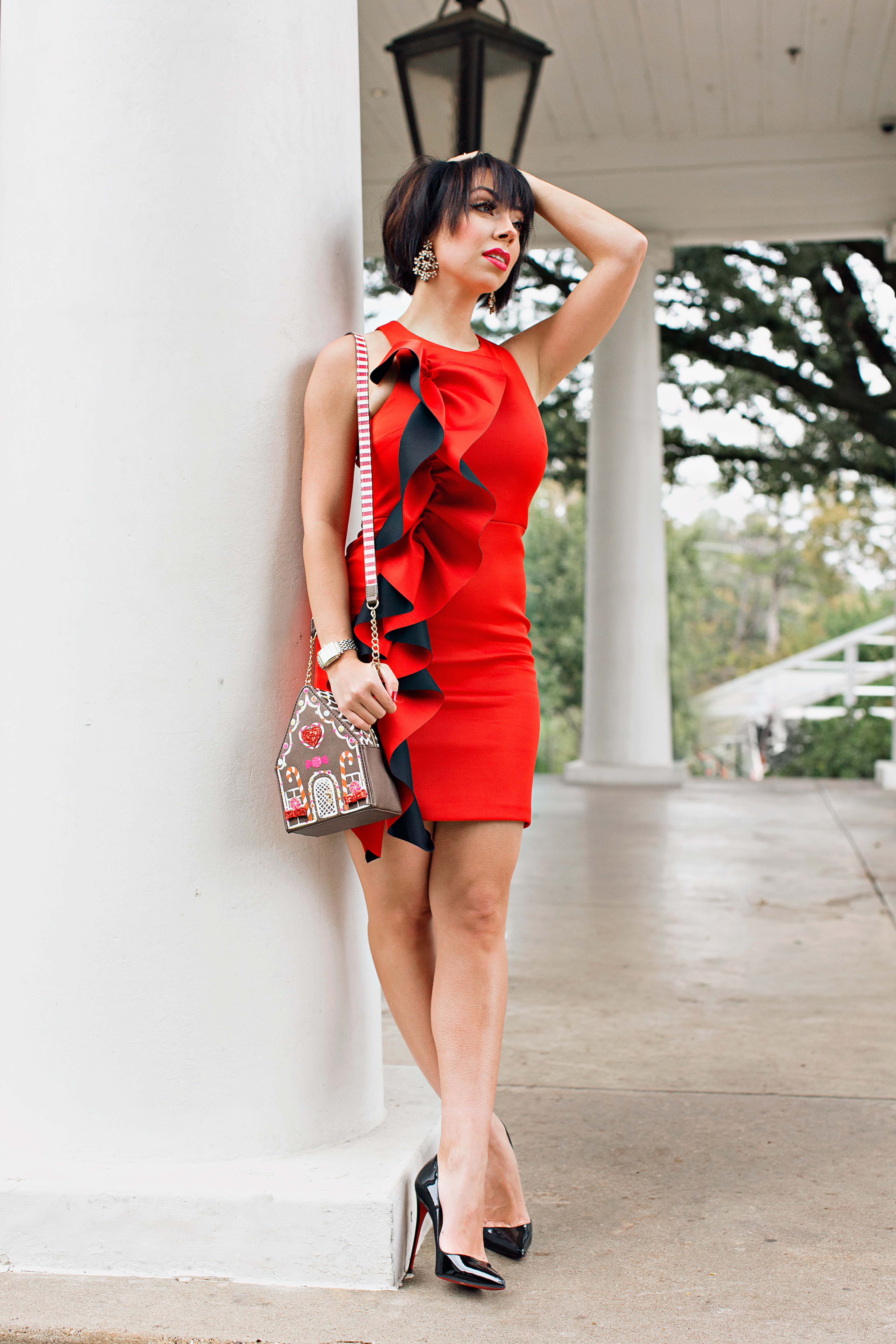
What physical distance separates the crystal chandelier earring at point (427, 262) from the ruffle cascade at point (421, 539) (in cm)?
16

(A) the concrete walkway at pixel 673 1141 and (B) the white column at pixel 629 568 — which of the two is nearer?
(A) the concrete walkway at pixel 673 1141

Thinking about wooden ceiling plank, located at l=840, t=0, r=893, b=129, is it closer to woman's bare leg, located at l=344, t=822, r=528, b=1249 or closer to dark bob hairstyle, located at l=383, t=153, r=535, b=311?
dark bob hairstyle, located at l=383, t=153, r=535, b=311

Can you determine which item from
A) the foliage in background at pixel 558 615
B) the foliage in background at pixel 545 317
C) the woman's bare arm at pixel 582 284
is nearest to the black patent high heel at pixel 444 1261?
the woman's bare arm at pixel 582 284

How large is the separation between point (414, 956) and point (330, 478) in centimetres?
92

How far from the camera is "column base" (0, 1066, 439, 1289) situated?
7.12ft

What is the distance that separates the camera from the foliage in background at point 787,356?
45.0ft

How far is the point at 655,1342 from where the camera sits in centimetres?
197

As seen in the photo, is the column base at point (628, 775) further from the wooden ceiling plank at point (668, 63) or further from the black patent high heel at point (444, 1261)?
the black patent high heel at point (444, 1261)

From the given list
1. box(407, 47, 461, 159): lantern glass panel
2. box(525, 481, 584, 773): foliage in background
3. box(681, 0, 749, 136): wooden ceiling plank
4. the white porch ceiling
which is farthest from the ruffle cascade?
box(525, 481, 584, 773): foliage in background

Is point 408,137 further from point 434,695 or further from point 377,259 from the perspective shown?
point 434,695

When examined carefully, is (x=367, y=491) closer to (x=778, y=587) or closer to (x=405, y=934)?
(x=405, y=934)

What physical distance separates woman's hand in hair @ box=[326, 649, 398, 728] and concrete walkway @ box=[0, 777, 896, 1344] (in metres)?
0.99

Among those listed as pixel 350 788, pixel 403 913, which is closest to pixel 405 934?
pixel 403 913

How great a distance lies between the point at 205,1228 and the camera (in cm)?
217
